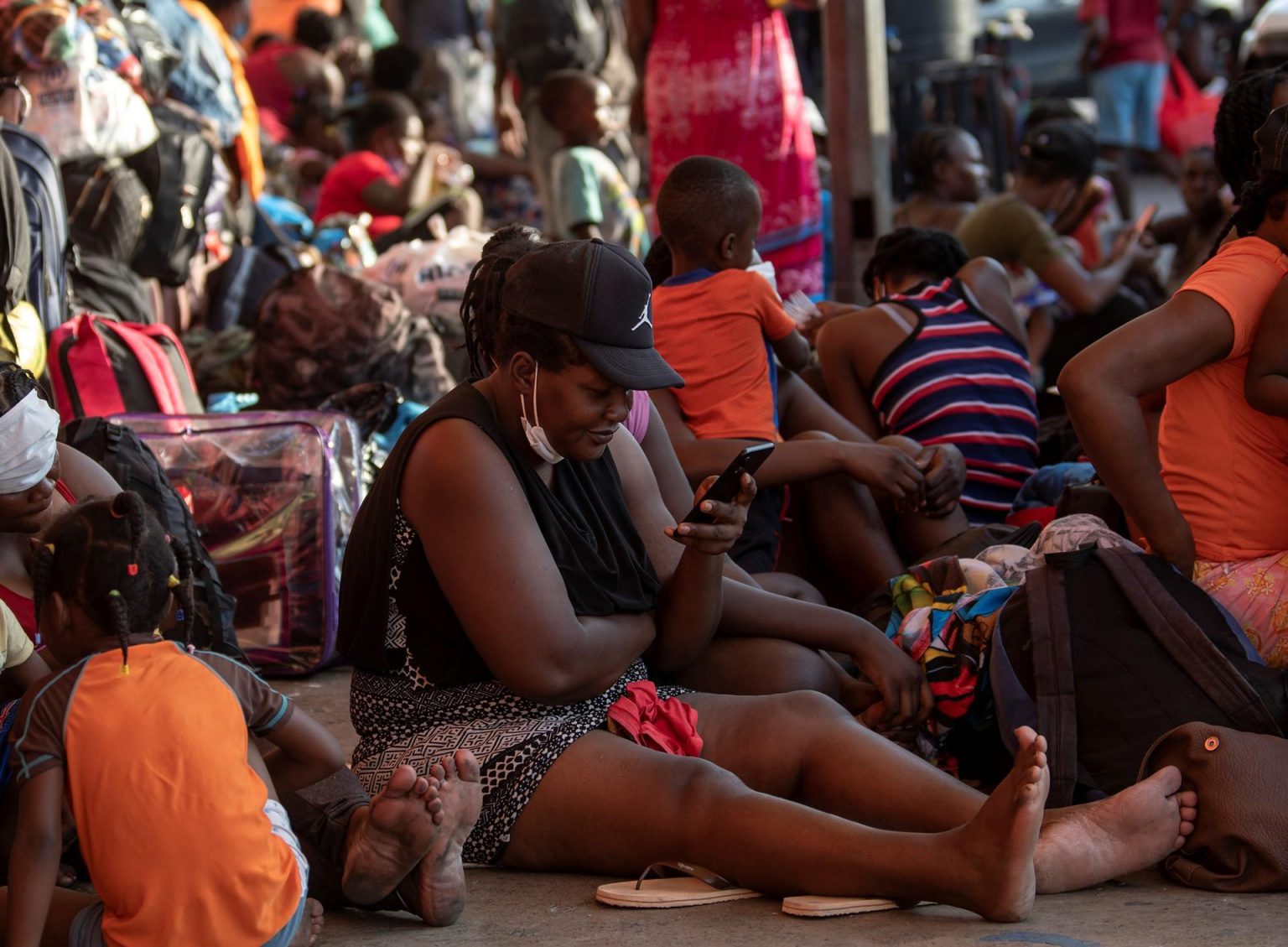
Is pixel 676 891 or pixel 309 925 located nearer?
pixel 309 925

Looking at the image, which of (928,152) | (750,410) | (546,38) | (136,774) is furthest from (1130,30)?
(136,774)

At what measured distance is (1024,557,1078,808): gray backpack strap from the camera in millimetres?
3279

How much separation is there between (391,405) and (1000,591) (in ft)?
7.36

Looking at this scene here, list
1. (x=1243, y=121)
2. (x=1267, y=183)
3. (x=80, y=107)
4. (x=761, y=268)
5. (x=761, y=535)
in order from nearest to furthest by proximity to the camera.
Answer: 1. (x=1267, y=183)
2. (x=1243, y=121)
3. (x=761, y=535)
4. (x=761, y=268)
5. (x=80, y=107)

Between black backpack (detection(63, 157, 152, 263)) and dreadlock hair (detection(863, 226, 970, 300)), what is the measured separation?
2.71m

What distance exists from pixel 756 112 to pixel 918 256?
1.78 metres

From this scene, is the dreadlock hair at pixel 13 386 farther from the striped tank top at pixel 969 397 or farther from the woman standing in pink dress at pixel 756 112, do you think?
the woman standing in pink dress at pixel 756 112

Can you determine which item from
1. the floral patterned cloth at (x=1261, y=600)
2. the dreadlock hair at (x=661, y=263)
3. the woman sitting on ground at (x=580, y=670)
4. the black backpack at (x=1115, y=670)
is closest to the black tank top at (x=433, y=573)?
the woman sitting on ground at (x=580, y=670)

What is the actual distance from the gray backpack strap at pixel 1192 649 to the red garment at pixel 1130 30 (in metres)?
8.80

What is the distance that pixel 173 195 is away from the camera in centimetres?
642

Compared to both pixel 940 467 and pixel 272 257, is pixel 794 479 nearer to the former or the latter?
pixel 940 467

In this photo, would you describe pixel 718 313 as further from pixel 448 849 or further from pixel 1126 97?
pixel 1126 97

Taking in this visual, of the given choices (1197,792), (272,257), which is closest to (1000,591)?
(1197,792)

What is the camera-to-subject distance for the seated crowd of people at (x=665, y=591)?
105 inches
